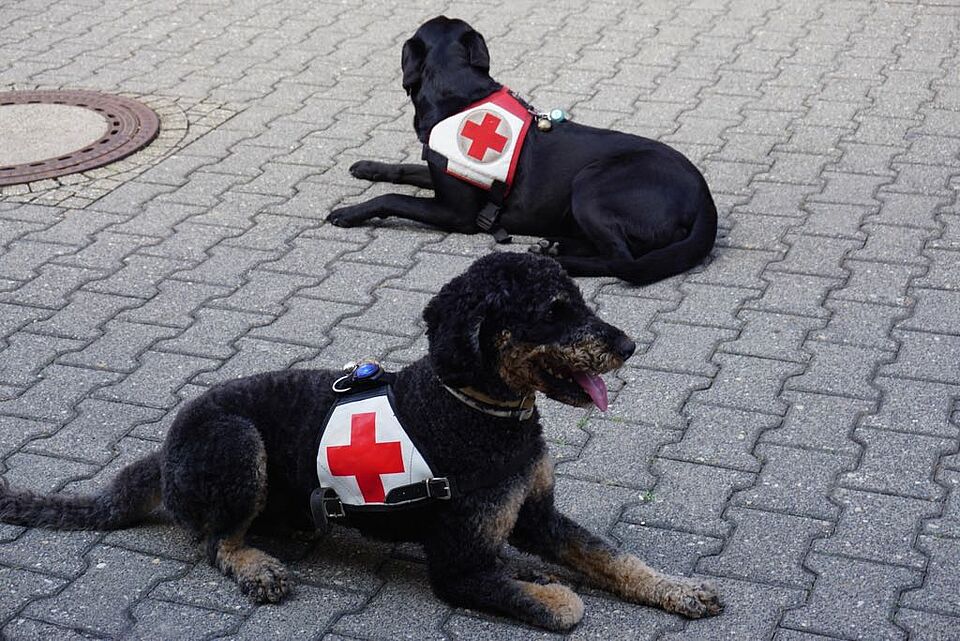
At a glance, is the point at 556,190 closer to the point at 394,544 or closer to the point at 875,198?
the point at 875,198

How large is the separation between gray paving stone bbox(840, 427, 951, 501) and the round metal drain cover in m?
4.62

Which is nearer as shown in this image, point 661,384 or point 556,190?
point 661,384

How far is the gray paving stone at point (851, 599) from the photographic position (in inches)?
149

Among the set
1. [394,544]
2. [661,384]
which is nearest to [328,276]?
[661,384]

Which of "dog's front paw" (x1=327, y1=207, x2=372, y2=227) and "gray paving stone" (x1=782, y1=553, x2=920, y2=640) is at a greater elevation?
"dog's front paw" (x1=327, y1=207, x2=372, y2=227)

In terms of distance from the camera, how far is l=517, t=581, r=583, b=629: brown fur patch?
148 inches

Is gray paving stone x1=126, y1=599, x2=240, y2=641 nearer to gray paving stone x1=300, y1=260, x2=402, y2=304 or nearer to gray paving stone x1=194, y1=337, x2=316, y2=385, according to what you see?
gray paving stone x1=194, y1=337, x2=316, y2=385

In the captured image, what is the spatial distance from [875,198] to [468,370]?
3995 millimetres

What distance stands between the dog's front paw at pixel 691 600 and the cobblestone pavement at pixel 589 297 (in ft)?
0.13

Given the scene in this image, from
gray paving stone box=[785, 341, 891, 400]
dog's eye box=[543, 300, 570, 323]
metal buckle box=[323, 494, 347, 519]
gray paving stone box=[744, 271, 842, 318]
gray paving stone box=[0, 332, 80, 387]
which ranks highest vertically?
dog's eye box=[543, 300, 570, 323]

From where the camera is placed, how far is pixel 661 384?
17.1 feet

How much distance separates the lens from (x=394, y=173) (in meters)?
7.14

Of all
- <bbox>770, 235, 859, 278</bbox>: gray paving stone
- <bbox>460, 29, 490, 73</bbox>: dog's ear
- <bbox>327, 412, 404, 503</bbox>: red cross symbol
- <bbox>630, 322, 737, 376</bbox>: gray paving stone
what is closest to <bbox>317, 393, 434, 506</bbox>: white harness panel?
<bbox>327, 412, 404, 503</bbox>: red cross symbol

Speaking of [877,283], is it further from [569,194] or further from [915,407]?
[569,194]
